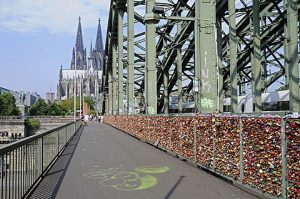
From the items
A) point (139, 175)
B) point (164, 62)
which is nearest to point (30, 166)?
point (139, 175)

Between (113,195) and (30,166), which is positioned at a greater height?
(30,166)

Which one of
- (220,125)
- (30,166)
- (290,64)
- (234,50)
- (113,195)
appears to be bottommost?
(113,195)

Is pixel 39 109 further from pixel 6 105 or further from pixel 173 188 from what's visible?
pixel 173 188

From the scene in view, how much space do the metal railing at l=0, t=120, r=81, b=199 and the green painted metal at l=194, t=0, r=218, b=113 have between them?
6.43 m

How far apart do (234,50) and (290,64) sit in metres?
6.73

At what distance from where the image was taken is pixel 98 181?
32.0 feet

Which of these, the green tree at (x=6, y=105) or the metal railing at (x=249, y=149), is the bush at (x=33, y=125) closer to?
the green tree at (x=6, y=105)

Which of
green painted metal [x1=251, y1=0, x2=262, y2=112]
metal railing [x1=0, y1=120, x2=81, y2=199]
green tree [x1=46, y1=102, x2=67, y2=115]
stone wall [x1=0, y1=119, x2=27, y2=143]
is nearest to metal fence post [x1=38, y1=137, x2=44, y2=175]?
metal railing [x1=0, y1=120, x2=81, y2=199]

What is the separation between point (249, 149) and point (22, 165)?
460 centimetres

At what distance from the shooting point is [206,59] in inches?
602

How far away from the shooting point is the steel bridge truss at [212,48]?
15.3 meters

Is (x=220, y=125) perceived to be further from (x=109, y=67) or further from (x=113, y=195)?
(x=109, y=67)

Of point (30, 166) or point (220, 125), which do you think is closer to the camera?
point (30, 166)

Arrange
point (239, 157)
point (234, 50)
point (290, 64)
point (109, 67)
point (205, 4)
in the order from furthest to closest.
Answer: point (109, 67) < point (234, 50) < point (290, 64) < point (205, 4) < point (239, 157)
